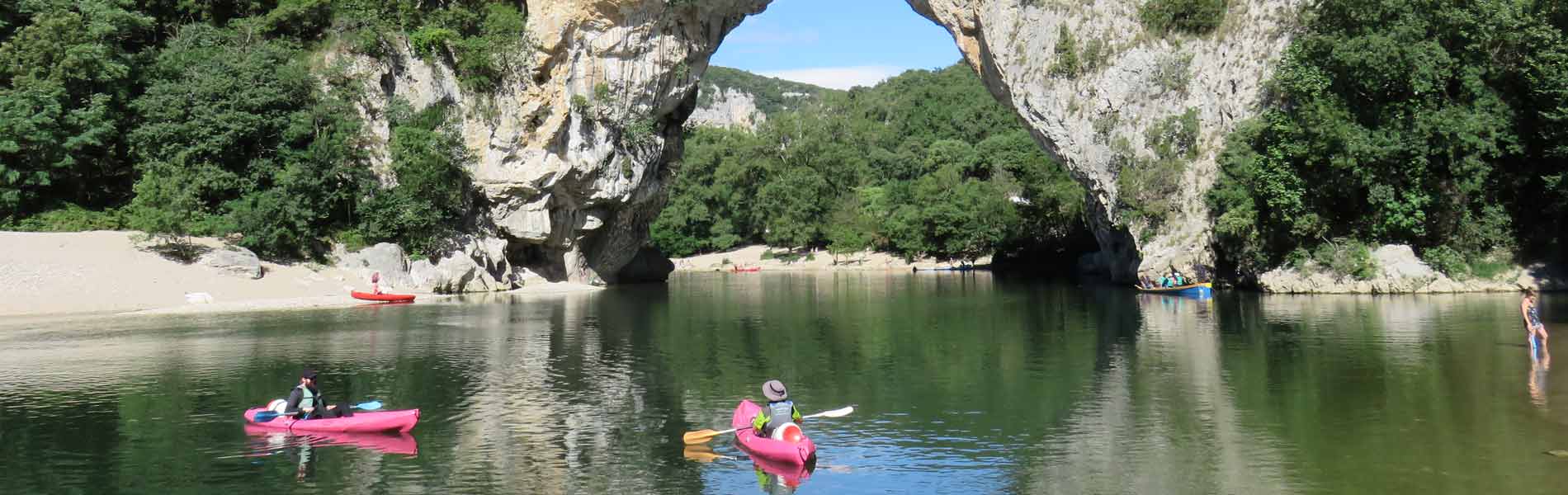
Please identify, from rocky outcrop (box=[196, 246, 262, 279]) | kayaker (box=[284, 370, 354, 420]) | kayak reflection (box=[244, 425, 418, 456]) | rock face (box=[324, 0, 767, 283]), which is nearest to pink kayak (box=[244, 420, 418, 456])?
kayak reflection (box=[244, 425, 418, 456])

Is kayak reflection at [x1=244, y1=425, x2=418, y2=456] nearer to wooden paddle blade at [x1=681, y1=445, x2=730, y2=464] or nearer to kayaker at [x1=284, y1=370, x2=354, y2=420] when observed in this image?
kayaker at [x1=284, y1=370, x2=354, y2=420]

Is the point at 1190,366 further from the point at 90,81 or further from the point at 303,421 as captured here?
the point at 90,81

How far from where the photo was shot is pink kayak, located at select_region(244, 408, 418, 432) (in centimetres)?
1786

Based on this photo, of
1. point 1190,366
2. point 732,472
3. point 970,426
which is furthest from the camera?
point 1190,366

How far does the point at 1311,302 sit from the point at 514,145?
→ 3276 centimetres

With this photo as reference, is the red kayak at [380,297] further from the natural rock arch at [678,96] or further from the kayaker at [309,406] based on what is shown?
the kayaker at [309,406]

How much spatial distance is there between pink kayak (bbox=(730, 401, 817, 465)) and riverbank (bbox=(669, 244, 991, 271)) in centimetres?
6965

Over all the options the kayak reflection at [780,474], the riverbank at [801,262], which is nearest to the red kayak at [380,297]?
the kayak reflection at [780,474]

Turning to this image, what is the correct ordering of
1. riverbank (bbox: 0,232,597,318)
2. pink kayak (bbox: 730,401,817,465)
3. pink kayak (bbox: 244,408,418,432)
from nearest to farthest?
1. pink kayak (bbox: 730,401,817,465)
2. pink kayak (bbox: 244,408,418,432)
3. riverbank (bbox: 0,232,597,318)

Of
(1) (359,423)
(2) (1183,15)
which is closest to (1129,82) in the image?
(2) (1183,15)

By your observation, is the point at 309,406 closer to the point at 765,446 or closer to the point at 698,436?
the point at 698,436

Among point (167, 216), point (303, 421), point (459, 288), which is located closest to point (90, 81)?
point (167, 216)

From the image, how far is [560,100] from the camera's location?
173 feet

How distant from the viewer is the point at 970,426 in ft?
59.4
